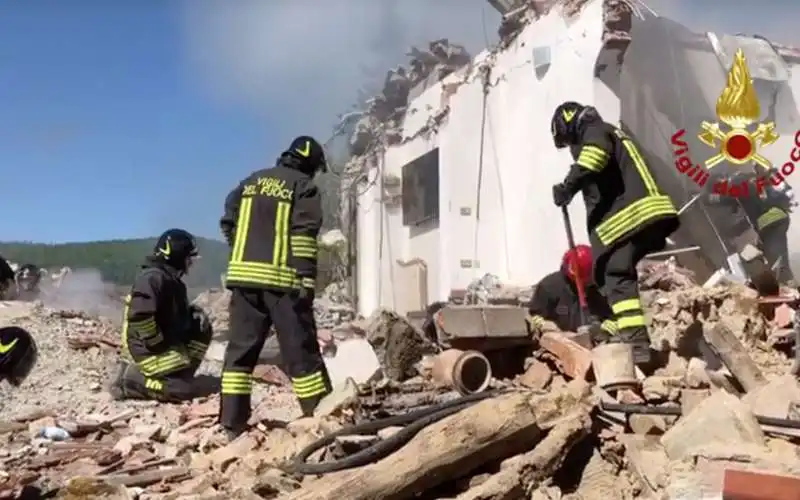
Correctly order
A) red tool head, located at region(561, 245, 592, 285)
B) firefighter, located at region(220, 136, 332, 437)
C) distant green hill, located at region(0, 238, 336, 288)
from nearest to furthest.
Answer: firefighter, located at region(220, 136, 332, 437)
red tool head, located at region(561, 245, 592, 285)
distant green hill, located at region(0, 238, 336, 288)

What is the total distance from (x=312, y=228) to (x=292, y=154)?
559 mm

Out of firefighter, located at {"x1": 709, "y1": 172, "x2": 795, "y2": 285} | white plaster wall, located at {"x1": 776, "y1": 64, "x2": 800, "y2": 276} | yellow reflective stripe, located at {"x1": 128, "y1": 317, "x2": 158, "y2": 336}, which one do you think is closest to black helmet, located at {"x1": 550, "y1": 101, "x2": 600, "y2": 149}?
yellow reflective stripe, located at {"x1": 128, "y1": 317, "x2": 158, "y2": 336}

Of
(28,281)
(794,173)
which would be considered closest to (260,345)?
(794,173)

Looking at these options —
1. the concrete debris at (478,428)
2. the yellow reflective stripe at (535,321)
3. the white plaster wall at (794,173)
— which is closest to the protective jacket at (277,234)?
the concrete debris at (478,428)

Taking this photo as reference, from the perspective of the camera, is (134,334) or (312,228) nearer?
(312,228)

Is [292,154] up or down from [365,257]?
down

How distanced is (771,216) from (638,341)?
5.64 m

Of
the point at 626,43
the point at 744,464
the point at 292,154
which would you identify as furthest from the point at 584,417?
the point at 626,43

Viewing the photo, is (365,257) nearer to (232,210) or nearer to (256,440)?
(232,210)

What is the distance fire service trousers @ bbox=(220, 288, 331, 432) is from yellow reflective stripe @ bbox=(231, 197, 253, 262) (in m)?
0.22

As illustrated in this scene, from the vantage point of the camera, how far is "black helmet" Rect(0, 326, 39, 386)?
398cm

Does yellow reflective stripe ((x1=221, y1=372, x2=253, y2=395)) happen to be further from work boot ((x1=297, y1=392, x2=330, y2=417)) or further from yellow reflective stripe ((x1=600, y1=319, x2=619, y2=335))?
yellow reflective stripe ((x1=600, y1=319, x2=619, y2=335))

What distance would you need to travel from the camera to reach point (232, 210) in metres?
5.81

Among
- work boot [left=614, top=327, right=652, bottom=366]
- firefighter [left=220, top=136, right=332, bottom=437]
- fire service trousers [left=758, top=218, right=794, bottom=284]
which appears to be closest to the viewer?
work boot [left=614, top=327, right=652, bottom=366]
